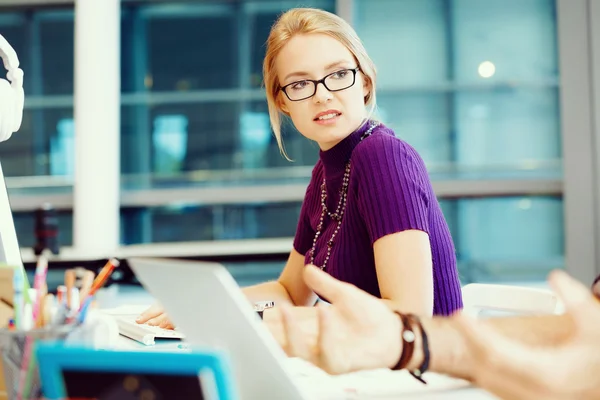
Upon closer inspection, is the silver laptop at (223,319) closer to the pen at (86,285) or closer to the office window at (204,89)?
the pen at (86,285)

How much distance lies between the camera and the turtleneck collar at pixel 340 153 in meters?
1.43

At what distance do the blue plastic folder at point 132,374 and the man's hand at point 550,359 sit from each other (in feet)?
0.89

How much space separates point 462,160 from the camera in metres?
4.16

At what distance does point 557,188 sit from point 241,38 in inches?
87.3

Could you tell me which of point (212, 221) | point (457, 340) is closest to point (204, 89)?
point (212, 221)

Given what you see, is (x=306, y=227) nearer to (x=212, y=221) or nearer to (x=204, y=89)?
(x=212, y=221)

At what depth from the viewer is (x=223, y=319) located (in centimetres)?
59

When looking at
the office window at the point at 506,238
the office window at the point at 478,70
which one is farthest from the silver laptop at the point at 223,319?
the office window at the point at 478,70

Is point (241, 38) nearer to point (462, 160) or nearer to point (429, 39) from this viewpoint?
point (429, 39)

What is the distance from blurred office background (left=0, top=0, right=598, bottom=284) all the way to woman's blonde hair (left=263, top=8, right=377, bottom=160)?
220cm

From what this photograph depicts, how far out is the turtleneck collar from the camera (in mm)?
1429

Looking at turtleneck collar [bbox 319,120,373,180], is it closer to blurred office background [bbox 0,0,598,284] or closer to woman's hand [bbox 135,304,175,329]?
woman's hand [bbox 135,304,175,329]

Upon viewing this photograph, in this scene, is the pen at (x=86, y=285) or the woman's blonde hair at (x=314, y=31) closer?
the pen at (x=86, y=285)

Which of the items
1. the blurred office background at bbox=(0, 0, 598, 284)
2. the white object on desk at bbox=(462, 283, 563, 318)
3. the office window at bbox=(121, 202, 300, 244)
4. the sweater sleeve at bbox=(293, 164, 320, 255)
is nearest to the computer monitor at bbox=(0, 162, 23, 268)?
the sweater sleeve at bbox=(293, 164, 320, 255)
